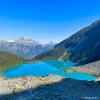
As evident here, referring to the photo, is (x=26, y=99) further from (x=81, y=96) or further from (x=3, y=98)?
(x=81, y=96)

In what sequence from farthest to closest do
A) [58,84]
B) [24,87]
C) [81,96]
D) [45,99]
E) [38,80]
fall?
1. [38,80]
2. [58,84]
3. [24,87]
4. [81,96]
5. [45,99]

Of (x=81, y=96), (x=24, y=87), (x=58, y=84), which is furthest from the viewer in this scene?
(x=58, y=84)

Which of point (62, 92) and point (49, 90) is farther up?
point (49, 90)

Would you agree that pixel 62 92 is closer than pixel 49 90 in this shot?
Yes

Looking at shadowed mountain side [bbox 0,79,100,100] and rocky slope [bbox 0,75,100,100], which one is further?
rocky slope [bbox 0,75,100,100]

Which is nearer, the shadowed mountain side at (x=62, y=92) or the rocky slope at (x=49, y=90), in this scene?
the shadowed mountain side at (x=62, y=92)

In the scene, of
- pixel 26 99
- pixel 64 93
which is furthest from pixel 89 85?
pixel 26 99
